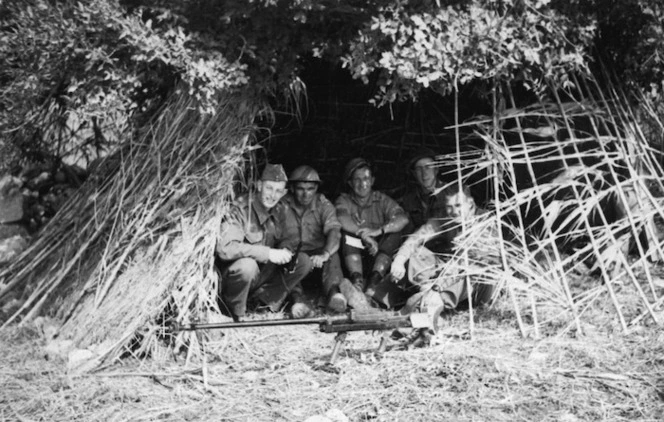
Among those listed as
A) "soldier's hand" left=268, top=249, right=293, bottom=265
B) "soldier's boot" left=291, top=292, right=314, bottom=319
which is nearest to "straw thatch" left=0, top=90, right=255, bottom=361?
"soldier's hand" left=268, top=249, right=293, bottom=265

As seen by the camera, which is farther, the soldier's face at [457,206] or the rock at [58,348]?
the soldier's face at [457,206]

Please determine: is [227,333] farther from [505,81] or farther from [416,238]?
[505,81]

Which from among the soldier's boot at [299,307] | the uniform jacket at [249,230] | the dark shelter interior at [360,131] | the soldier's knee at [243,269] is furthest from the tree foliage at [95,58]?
the dark shelter interior at [360,131]

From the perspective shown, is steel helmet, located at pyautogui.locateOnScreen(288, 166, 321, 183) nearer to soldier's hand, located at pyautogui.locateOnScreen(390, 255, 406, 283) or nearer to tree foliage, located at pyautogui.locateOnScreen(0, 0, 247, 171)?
soldier's hand, located at pyautogui.locateOnScreen(390, 255, 406, 283)

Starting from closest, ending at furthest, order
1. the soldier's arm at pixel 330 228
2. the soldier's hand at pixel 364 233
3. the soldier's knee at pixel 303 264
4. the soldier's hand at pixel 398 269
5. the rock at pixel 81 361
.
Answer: the rock at pixel 81 361, the soldier's hand at pixel 398 269, the soldier's knee at pixel 303 264, the soldier's arm at pixel 330 228, the soldier's hand at pixel 364 233

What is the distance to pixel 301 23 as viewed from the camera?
6.34 metres

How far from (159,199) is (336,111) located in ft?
10.7

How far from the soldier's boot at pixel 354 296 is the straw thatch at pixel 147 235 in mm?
1267

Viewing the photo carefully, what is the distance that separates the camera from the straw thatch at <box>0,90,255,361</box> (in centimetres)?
620

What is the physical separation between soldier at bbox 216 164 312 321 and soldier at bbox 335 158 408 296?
54cm

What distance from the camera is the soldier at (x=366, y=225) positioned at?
764cm

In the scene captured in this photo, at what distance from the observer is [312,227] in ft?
24.9

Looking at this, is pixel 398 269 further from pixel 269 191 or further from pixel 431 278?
pixel 269 191

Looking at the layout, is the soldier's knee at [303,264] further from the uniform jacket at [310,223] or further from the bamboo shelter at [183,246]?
the bamboo shelter at [183,246]
